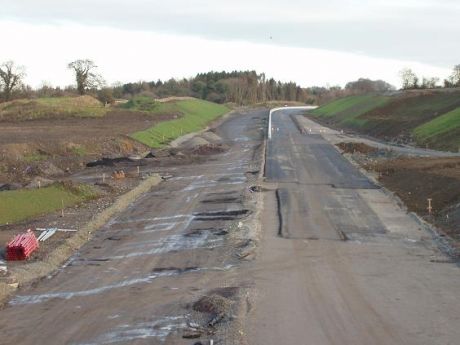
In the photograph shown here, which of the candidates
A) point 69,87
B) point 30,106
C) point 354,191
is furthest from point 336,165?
point 69,87

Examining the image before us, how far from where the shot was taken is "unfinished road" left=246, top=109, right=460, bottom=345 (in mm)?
13297

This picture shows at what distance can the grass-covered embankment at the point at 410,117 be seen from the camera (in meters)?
57.9

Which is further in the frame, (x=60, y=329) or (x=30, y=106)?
(x=30, y=106)

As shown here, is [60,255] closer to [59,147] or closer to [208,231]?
[208,231]

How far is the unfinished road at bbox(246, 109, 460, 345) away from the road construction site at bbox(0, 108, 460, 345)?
4 centimetres

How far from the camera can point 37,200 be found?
2831 centimetres

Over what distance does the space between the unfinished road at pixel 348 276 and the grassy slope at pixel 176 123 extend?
31.5m

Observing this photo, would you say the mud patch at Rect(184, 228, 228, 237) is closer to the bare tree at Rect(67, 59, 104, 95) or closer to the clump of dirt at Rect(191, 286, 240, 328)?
the clump of dirt at Rect(191, 286, 240, 328)

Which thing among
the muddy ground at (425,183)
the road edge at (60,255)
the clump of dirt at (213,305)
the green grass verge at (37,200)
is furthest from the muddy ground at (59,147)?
the clump of dirt at (213,305)

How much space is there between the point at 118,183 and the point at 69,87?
4878 inches

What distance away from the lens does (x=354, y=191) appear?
33.3 metres

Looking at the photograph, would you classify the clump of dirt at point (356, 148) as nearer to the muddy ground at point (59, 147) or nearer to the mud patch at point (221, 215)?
the muddy ground at point (59, 147)

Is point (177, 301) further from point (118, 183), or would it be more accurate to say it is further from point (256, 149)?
point (256, 149)

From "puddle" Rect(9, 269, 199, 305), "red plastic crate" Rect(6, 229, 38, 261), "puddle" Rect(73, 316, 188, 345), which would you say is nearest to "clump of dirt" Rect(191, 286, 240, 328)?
"puddle" Rect(73, 316, 188, 345)
